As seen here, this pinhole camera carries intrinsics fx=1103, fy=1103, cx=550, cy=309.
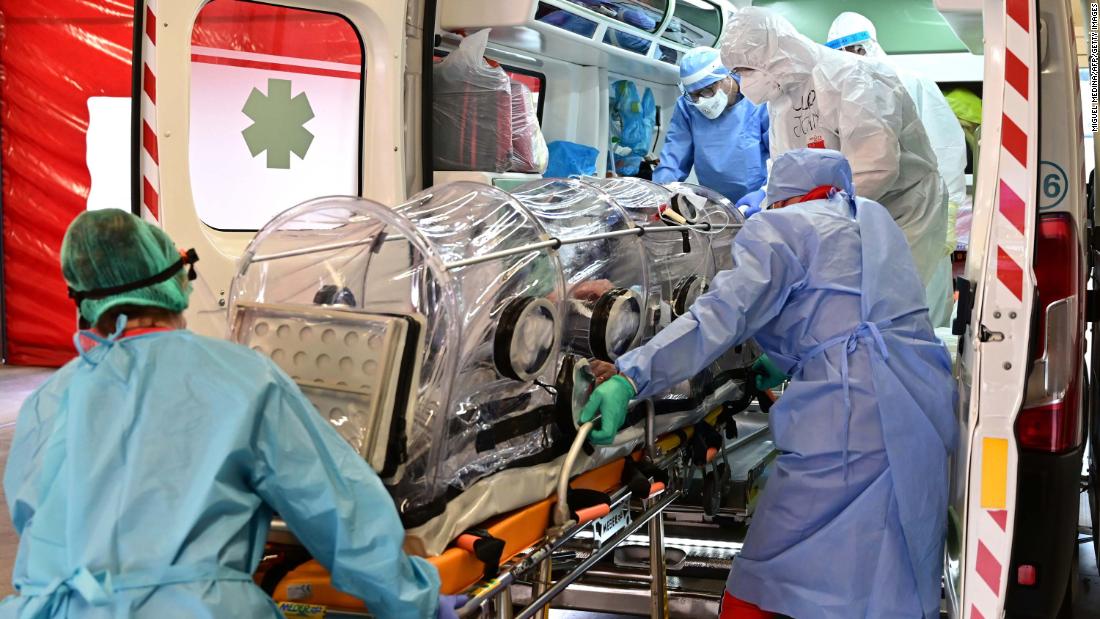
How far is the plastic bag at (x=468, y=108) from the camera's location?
14.8 ft

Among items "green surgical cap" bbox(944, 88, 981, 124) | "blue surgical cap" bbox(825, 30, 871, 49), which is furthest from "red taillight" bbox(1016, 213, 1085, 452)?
"green surgical cap" bbox(944, 88, 981, 124)

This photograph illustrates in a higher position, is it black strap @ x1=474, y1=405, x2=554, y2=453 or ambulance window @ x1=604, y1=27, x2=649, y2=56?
ambulance window @ x1=604, y1=27, x2=649, y2=56

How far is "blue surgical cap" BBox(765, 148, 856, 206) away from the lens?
10.5 feet

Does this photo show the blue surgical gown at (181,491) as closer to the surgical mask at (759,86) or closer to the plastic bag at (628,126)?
the surgical mask at (759,86)

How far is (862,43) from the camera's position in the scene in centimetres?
546

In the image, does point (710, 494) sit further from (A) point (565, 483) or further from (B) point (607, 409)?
(A) point (565, 483)

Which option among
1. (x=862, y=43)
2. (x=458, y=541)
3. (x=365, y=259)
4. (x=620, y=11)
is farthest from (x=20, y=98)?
(x=458, y=541)

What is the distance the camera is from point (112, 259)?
71.4 inches

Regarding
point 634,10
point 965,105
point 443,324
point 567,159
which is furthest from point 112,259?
point 965,105

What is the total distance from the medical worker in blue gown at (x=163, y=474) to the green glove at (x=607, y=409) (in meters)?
0.85

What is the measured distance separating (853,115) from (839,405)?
5.80ft

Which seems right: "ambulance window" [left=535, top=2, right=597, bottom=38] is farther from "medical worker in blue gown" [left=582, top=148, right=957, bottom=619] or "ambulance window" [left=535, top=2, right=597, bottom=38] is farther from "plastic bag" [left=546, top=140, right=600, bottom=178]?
"medical worker in blue gown" [left=582, top=148, right=957, bottom=619]

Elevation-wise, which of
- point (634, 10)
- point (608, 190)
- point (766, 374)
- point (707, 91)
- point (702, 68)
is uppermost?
point (634, 10)

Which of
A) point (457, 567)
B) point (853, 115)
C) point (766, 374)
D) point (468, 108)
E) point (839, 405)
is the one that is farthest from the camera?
point (468, 108)
